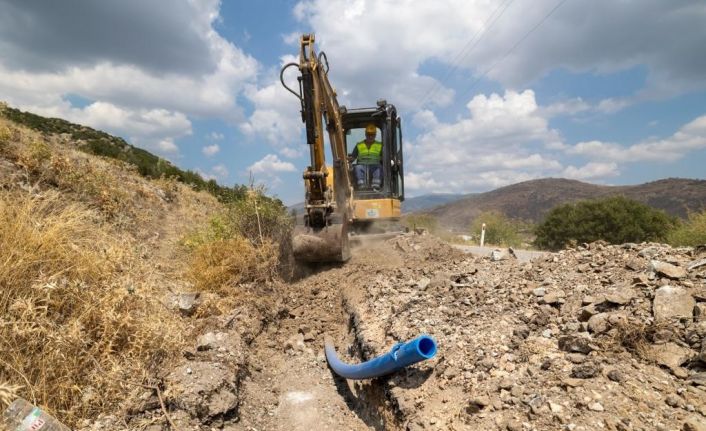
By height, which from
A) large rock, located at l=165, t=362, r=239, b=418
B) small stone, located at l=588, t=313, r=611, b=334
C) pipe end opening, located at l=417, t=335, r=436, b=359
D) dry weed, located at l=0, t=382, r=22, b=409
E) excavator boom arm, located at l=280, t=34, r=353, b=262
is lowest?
large rock, located at l=165, t=362, r=239, b=418

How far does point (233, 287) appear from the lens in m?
6.84

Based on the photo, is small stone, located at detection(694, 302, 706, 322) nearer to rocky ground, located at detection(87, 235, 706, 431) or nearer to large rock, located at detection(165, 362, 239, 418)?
rocky ground, located at detection(87, 235, 706, 431)

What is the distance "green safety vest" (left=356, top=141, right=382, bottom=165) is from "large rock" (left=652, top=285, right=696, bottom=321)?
245 inches

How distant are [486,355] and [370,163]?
238 inches

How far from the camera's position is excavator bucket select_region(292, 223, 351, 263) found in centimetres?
736

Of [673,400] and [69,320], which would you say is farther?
[69,320]

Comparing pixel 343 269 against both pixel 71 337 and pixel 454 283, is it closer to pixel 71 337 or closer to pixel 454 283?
pixel 454 283

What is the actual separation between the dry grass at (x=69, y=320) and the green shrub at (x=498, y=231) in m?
21.3

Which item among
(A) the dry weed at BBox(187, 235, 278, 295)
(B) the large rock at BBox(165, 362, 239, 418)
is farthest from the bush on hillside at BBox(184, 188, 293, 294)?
(B) the large rock at BBox(165, 362, 239, 418)

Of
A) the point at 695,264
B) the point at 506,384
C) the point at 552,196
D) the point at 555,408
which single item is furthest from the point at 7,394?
the point at 552,196

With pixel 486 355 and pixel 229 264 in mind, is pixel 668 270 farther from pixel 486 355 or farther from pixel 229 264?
pixel 229 264

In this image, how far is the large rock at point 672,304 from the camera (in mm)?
3424

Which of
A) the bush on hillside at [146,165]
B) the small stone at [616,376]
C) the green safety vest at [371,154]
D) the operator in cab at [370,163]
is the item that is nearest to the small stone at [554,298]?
the small stone at [616,376]

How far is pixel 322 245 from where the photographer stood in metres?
7.35
